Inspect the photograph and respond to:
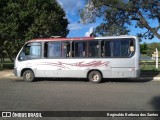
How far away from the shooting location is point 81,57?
19.4 metres

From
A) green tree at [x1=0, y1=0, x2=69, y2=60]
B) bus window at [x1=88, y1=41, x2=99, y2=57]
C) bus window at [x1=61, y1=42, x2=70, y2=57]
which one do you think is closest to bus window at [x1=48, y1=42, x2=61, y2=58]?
bus window at [x1=61, y1=42, x2=70, y2=57]

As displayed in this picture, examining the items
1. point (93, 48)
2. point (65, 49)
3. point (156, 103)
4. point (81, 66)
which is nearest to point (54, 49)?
point (65, 49)

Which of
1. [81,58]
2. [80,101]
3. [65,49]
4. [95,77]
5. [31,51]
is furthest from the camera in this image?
[31,51]

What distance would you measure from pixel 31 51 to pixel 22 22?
761 cm

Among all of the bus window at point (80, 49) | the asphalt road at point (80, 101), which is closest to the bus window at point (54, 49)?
the bus window at point (80, 49)

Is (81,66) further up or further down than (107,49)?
further down

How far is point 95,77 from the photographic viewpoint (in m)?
19.1

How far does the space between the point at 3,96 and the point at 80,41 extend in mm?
Answer: 7292

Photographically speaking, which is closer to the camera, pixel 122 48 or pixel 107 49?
pixel 122 48

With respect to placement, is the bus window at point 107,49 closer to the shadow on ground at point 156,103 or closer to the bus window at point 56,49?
the bus window at point 56,49

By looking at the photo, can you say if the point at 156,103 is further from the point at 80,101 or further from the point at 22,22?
the point at 22,22

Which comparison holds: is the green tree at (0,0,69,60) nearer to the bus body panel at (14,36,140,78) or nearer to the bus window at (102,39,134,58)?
the bus body panel at (14,36,140,78)

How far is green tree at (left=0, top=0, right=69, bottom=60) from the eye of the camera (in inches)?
1045

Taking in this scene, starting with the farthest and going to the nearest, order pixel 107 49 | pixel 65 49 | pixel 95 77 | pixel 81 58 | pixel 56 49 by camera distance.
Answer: pixel 56 49
pixel 65 49
pixel 81 58
pixel 95 77
pixel 107 49
